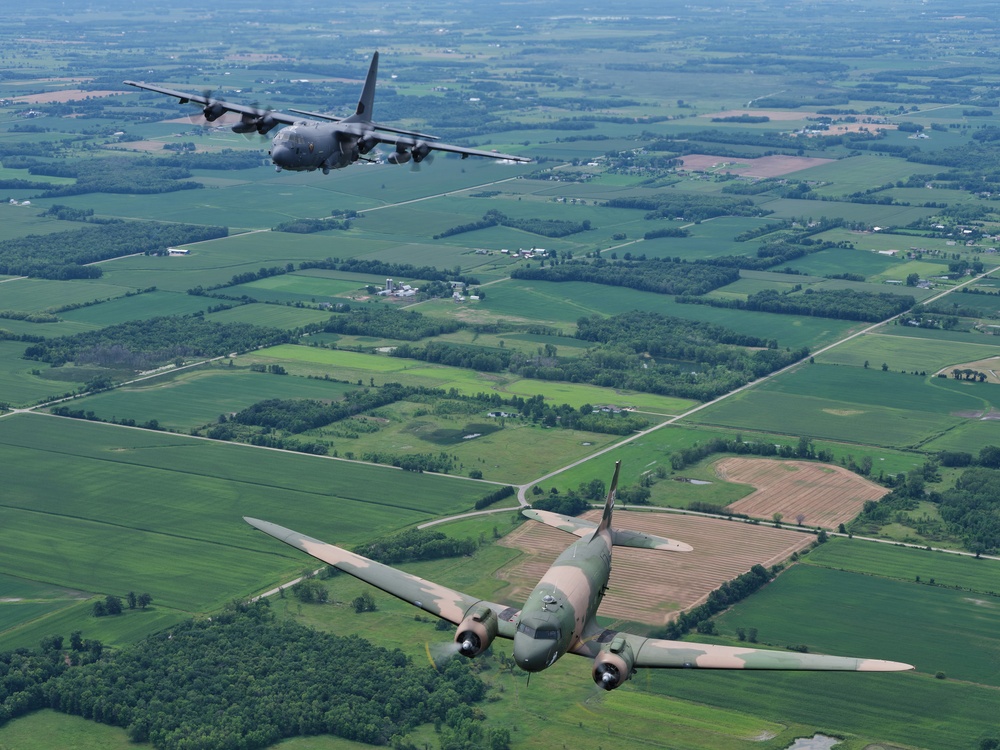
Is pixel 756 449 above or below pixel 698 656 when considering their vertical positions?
below

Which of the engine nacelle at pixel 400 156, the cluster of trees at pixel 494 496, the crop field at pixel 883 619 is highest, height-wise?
the engine nacelle at pixel 400 156

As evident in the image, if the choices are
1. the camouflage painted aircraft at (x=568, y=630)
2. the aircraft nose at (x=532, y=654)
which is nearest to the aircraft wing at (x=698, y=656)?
the camouflage painted aircraft at (x=568, y=630)

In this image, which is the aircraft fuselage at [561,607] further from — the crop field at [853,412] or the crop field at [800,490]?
the crop field at [853,412]

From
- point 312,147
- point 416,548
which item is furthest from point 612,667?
point 416,548

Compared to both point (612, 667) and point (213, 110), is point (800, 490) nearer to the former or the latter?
point (213, 110)

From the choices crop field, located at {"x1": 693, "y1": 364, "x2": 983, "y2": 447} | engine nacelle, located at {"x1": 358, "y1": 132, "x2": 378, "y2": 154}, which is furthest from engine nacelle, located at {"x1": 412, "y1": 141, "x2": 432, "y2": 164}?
crop field, located at {"x1": 693, "y1": 364, "x2": 983, "y2": 447}

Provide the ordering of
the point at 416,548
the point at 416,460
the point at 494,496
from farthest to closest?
1. the point at 416,460
2. the point at 494,496
3. the point at 416,548

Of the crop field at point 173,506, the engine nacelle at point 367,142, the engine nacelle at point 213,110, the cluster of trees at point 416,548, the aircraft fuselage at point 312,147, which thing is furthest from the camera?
the cluster of trees at point 416,548
